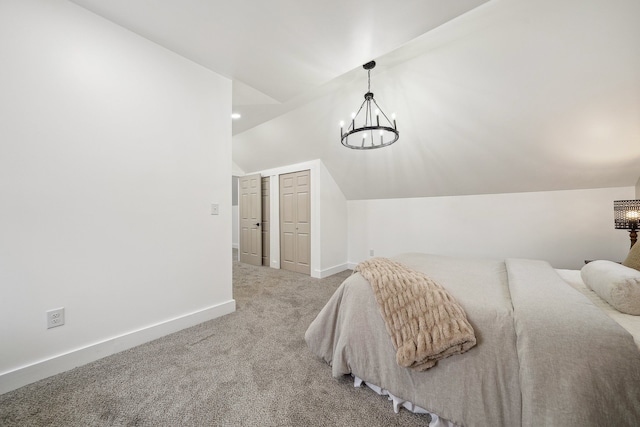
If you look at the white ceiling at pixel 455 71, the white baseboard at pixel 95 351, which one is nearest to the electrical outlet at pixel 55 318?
the white baseboard at pixel 95 351

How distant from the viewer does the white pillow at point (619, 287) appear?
1151 millimetres

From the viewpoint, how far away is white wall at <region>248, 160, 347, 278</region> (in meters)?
4.06

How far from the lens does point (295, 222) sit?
4.43 meters

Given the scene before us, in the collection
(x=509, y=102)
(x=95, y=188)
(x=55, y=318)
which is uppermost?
(x=509, y=102)

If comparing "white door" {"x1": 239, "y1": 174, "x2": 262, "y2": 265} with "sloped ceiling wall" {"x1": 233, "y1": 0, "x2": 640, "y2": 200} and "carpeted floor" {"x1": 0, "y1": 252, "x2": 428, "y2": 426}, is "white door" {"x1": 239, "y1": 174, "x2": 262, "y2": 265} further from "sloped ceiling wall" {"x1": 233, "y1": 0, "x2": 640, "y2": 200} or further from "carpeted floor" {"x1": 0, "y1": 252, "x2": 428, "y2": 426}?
"carpeted floor" {"x1": 0, "y1": 252, "x2": 428, "y2": 426}

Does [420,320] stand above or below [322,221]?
below

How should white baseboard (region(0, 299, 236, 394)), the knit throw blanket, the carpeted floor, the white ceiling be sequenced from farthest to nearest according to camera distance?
the white ceiling < white baseboard (region(0, 299, 236, 394)) < the carpeted floor < the knit throw blanket

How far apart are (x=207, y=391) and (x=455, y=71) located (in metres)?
3.22

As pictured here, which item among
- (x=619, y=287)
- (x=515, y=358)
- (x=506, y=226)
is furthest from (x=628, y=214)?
(x=515, y=358)

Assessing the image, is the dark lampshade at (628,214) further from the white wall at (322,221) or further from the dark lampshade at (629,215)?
the white wall at (322,221)

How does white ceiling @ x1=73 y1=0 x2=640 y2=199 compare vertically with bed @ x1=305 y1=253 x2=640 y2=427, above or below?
above

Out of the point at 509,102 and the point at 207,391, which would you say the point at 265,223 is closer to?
the point at 207,391

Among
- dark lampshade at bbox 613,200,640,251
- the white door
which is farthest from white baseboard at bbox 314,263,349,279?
dark lampshade at bbox 613,200,640,251

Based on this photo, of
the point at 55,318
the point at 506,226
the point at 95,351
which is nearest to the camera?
the point at 55,318
